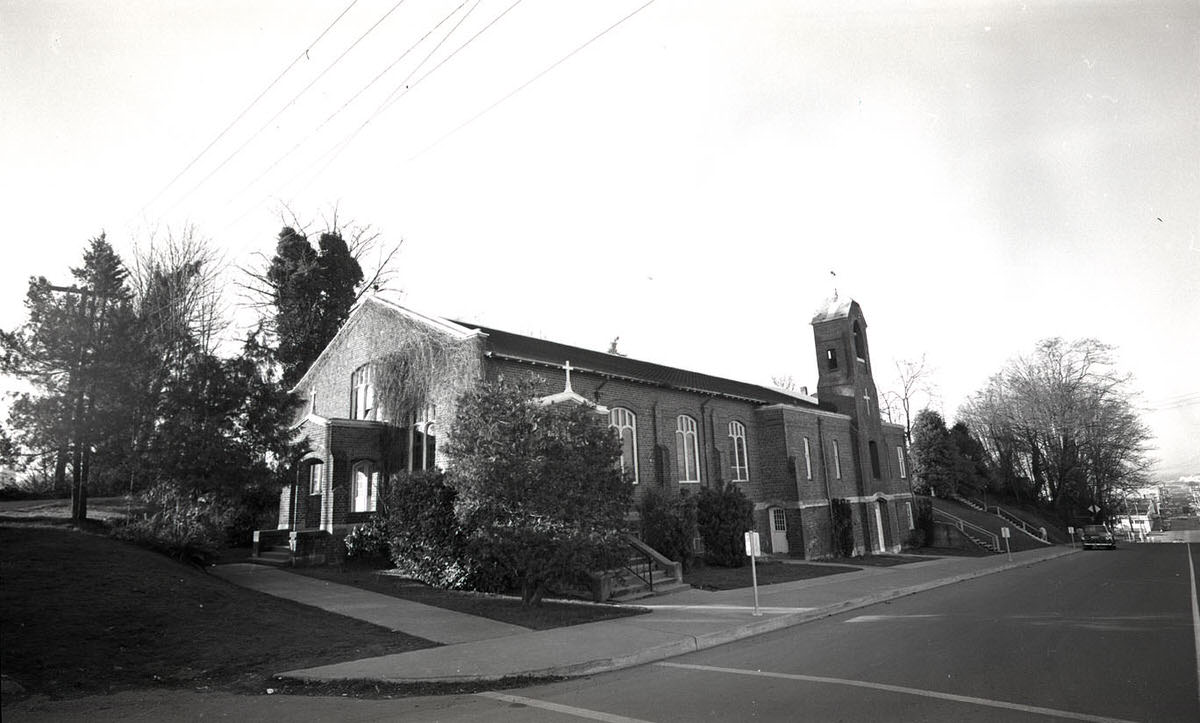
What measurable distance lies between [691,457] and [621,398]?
471cm

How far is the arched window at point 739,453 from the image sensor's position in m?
28.4

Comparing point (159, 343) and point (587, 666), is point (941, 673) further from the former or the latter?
point (159, 343)

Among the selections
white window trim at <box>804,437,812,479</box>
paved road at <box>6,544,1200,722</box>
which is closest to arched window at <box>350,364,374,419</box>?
paved road at <box>6,544,1200,722</box>

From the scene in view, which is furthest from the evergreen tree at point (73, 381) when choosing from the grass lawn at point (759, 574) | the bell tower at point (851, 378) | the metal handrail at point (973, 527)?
the metal handrail at point (973, 527)

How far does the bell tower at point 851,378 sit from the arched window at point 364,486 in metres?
23.6

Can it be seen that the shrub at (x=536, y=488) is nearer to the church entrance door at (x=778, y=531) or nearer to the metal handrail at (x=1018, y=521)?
the church entrance door at (x=778, y=531)

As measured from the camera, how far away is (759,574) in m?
21.2

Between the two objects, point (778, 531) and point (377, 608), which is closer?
point (377, 608)

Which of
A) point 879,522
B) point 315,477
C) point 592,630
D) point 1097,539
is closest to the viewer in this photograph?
point 592,630

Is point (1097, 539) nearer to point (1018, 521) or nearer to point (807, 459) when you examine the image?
point (1018, 521)

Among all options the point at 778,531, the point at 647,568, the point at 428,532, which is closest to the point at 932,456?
the point at 778,531

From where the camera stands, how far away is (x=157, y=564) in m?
13.9

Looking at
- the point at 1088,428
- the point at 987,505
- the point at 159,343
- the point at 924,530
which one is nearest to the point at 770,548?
the point at 924,530

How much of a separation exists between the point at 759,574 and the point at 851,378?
1714 cm
